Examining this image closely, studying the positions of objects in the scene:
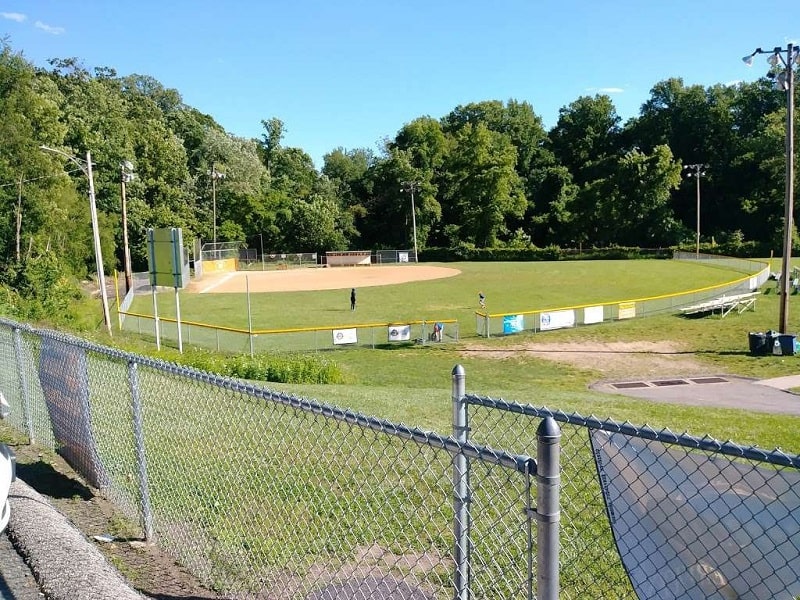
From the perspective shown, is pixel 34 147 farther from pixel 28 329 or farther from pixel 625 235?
pixel 625 235

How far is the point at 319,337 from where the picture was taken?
28125 mm

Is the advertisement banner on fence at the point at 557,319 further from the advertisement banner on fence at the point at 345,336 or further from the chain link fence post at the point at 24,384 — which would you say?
the chain link fence post at the point at 24,384

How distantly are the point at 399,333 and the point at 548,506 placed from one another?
85.3 ft

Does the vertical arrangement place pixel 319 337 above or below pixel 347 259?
below

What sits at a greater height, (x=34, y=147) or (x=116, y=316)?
(x=34, y=147)

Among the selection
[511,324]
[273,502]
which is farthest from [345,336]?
[273,502]

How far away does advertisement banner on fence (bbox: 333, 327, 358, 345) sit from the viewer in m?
28.0

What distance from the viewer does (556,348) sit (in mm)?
27047

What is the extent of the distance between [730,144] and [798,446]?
303ft

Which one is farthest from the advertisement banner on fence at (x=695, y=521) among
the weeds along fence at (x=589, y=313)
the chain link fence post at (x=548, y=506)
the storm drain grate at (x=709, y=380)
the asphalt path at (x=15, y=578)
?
the weeds along fence at (x=589, y=313)

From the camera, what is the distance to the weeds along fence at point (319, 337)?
2769 centimetres

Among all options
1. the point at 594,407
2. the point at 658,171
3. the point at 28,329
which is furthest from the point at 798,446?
the point at 658,171

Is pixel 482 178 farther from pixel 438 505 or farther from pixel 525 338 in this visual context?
pixel 438 505

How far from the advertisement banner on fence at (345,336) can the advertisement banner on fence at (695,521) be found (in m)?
25.1
